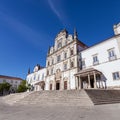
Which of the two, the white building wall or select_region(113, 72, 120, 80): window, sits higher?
the white building wall

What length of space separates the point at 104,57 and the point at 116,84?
562 cm

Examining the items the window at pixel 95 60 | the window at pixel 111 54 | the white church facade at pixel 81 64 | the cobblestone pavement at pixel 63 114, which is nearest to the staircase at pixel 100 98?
the cobblestone pavement at pixel 63 114

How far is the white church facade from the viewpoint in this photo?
62.0 feet

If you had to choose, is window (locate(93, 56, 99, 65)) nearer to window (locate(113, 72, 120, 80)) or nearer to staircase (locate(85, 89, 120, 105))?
window (locate(113, 72, 120, 80))

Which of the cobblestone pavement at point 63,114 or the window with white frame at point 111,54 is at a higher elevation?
the window with white frame at point 111,54

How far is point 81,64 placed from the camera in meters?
24.3

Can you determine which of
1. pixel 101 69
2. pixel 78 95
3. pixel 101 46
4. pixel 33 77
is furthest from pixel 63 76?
pixel 33 77

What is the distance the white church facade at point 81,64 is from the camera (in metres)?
18.9

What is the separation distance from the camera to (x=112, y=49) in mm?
19516

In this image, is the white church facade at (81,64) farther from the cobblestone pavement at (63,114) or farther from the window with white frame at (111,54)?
the cobblestone pavement at (63,114)

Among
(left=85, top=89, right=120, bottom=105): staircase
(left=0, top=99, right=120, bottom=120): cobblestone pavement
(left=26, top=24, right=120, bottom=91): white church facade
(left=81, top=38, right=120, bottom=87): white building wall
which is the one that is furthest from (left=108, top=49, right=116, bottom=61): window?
(left=0, top=99, right=120, bottom=120): cobblestone pavement

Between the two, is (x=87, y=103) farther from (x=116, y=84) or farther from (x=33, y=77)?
(x=33, y=77)

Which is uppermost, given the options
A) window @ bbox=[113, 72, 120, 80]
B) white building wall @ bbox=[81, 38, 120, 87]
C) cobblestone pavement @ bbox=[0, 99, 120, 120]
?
white building wall @ bbox=[81, 38, 120, 87]

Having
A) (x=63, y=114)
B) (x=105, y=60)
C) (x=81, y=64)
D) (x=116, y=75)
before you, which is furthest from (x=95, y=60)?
(x=63, y=114)
